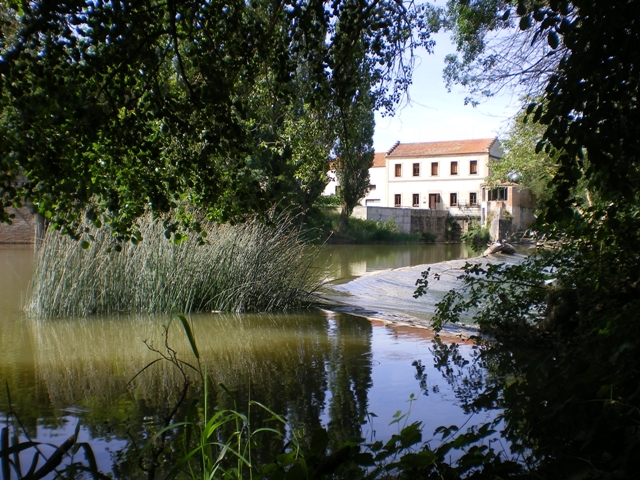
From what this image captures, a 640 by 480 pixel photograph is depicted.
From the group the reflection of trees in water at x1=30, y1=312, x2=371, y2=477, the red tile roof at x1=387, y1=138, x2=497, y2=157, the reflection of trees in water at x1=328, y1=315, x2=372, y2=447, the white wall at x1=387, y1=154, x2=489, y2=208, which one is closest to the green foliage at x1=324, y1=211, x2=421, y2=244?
the white wall at x1=387, y1=154, x2=489, y2=208

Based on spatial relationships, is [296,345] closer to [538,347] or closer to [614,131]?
[538,347]

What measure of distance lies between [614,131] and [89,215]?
2801 mm

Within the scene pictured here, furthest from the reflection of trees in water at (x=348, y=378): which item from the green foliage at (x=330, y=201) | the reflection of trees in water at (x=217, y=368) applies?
the green foliage at (x=330, y=201)

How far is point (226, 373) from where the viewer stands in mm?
5832

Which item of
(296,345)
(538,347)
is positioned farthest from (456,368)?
(296,345)

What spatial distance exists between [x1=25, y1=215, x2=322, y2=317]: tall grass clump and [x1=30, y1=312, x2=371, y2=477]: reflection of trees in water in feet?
1.23

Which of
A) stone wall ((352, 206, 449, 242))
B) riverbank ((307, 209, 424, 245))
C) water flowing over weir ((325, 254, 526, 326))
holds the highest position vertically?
stone wall ((352, 206, 449, 242))

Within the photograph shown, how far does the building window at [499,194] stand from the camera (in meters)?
42.4

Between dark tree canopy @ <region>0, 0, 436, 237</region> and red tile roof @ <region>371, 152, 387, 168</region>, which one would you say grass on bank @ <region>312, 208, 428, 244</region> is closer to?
red tile roof @ <region>371, 152, 387, 168</region>

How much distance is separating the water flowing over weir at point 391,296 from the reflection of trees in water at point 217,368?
834mm

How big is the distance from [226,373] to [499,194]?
133 ft

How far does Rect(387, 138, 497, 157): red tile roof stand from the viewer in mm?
52188

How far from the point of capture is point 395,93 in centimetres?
539

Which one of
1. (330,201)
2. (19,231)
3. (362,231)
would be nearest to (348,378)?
(19,231)
